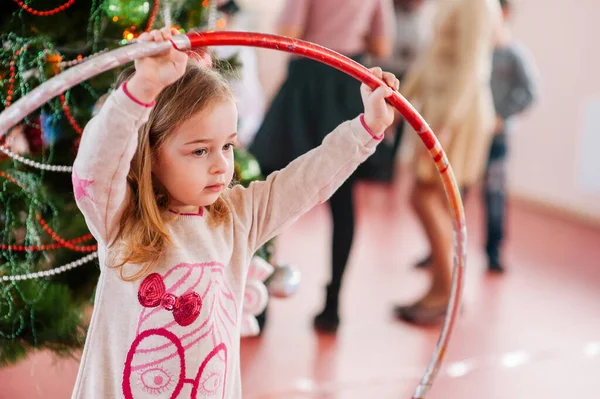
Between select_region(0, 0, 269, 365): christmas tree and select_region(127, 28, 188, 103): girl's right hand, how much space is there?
471 mm

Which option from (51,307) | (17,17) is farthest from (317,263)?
(17,17)

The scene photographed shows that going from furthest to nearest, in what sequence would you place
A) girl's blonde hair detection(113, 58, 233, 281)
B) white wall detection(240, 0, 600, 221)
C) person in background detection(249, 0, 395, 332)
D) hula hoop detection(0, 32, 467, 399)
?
white wall detection(240, 0, 600, 221) < person in background detection(249, 0, 395, 332) < girl's blonde hair detection(113, 58, 233, 281) < hula hoop detection(0, 32, 467, 399)

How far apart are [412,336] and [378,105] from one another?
146 centimetres

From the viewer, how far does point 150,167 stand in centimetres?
101

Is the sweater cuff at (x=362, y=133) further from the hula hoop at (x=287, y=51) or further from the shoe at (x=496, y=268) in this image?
the shoe at (x=496, y=268)

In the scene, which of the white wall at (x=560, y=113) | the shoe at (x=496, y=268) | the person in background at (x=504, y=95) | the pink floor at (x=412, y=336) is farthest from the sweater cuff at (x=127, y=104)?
the white wall at (x=560, y=113)

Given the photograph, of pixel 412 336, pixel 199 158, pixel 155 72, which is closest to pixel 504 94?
pixel 412 336

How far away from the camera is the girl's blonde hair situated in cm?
101

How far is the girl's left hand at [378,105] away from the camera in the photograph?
1068 millimetres

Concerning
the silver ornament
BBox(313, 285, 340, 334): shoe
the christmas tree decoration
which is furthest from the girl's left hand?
BBox(313, 285, 340, 334): shoe

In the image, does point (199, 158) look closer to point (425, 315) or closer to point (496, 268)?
point (425, 315)

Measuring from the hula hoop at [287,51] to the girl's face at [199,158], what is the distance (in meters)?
0.11

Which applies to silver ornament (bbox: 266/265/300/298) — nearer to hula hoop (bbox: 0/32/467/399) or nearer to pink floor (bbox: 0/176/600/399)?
Answer: pink floor (bbox: 0/176/600/399)

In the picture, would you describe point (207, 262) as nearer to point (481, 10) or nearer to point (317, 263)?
point (481, 10)
